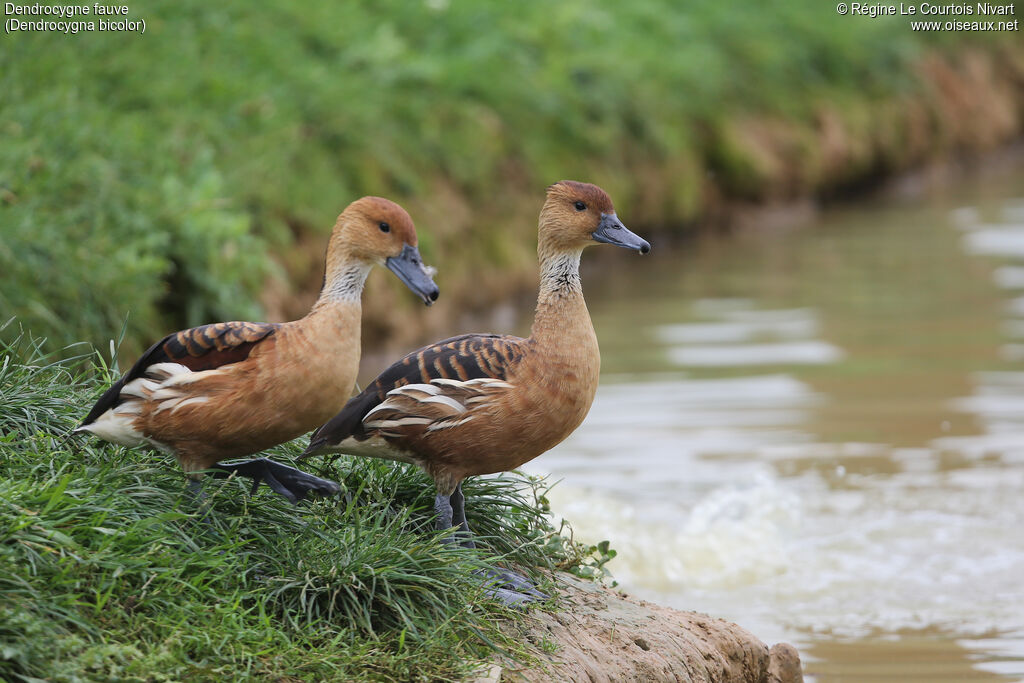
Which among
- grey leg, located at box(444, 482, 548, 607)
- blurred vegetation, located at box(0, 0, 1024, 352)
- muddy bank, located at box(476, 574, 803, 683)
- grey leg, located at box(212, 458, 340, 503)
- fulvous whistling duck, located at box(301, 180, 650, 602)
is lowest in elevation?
muddy bank, located at box(476, 574, 803, 683)

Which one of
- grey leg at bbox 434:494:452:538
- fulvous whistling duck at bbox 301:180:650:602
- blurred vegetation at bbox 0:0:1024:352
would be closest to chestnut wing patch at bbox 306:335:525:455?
fulvous whistling duck at bbox 301:180:650:602

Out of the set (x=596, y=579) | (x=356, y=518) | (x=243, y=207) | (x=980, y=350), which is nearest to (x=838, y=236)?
(x=980, y=350)

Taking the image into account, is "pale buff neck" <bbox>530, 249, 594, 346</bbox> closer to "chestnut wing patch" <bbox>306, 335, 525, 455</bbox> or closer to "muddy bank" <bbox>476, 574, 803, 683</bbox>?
"chestnut wing patch" <bbox>306, 335, 525, 455</bbox>

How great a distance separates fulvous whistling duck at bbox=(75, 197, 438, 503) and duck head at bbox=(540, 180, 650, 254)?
1.80 ft

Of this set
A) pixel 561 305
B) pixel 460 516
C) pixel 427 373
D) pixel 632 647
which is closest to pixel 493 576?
pixel 460 516

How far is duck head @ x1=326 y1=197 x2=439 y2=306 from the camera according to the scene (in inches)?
183

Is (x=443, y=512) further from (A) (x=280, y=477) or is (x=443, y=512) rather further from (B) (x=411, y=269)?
(B) (x=411, y=269)

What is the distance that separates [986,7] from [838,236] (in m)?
10.6

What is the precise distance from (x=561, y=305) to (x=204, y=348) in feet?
4.15

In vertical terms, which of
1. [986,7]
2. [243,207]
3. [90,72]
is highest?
[986,7]

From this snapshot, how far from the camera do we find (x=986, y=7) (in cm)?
2623

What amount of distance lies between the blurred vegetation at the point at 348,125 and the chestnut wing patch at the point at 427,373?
3.25 metres

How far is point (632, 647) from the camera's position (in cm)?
493

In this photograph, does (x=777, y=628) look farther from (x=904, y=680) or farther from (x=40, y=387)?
(x=40, y=387)
